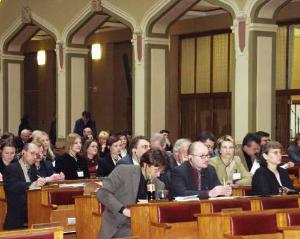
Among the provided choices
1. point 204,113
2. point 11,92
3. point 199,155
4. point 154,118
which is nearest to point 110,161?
point 199,155

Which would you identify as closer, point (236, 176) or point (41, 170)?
point (236, 176)

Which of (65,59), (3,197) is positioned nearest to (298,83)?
(65,59)

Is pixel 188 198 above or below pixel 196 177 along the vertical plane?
below

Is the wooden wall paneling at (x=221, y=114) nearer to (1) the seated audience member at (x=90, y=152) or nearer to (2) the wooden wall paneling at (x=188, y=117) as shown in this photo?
(2) the wooden wall paneling at (x=188, y=117)

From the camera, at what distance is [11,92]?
76.6 ft

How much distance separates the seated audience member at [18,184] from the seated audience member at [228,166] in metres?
2.20

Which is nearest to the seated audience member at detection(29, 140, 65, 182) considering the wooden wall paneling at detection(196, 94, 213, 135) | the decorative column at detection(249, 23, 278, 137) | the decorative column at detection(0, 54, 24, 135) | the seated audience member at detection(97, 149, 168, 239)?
the seated audience member at detection(97, 149, 168, 239)

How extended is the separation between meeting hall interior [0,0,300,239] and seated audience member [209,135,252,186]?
2 centimetres

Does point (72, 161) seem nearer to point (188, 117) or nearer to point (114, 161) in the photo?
point (114, 161)

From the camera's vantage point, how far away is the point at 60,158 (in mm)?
11391

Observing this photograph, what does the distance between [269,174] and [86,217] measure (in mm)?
2352

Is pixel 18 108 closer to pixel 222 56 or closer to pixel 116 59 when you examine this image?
pixel 116 59

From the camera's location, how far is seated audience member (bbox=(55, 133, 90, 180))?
37.3 ft

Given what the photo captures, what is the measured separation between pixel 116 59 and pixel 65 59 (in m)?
4.20
